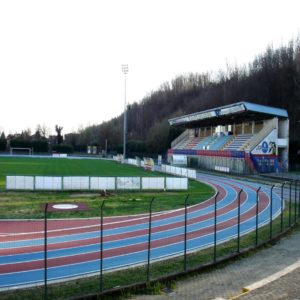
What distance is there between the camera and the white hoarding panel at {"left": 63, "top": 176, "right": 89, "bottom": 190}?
101ft

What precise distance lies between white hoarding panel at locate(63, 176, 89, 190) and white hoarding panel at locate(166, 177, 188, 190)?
655cm

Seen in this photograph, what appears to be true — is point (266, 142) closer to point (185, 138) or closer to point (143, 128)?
point (185, 138)

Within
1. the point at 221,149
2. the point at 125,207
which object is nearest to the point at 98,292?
the point at 125,207

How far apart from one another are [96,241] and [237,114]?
46125 millimetres

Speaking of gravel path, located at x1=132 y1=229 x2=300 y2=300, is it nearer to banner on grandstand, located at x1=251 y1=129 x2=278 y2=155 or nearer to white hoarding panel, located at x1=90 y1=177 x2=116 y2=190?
white hoarding panel, located at x1=90 y1=177 x2=116 y2=190

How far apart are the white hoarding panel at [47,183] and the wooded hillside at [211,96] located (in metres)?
48.8

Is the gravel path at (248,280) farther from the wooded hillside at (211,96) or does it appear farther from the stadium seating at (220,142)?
the wooded hillside at (211,96)

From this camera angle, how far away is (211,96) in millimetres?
109625

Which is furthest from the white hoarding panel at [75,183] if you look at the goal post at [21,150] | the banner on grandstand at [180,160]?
the goal post at [21,150]

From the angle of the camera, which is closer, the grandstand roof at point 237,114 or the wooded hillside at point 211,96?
the grandstand roof at point 237,114

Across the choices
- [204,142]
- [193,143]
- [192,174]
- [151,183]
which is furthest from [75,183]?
[193,143]

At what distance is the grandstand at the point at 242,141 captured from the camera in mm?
54000

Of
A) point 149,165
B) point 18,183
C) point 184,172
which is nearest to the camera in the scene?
point 18,183

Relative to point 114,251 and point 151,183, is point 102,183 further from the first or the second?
point 114,251
